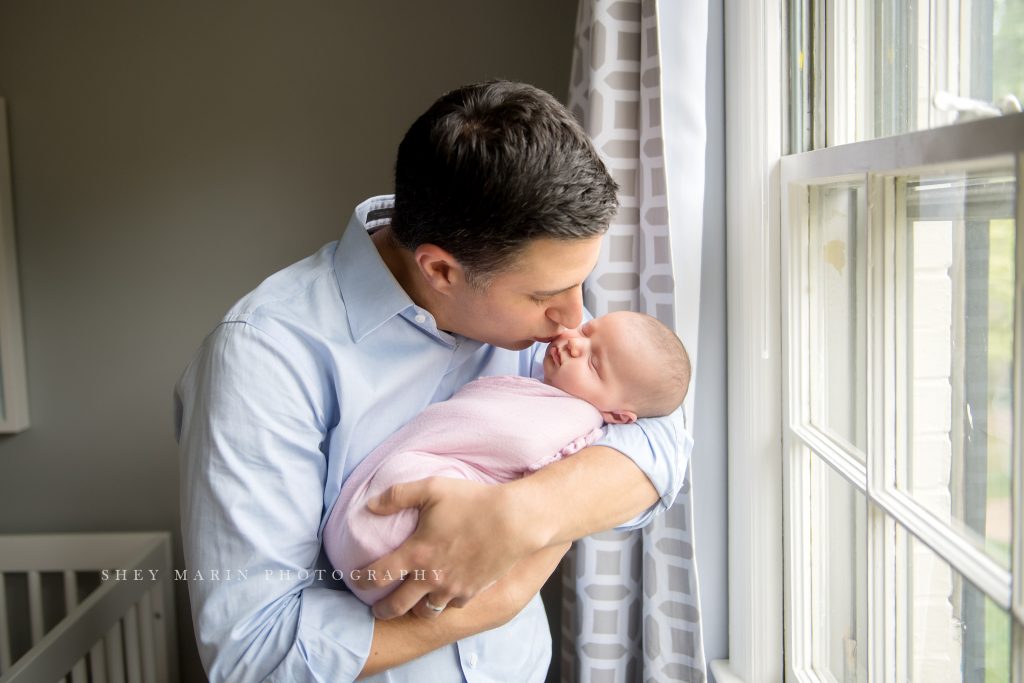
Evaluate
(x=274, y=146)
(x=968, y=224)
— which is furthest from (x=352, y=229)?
(x=274, y=146)

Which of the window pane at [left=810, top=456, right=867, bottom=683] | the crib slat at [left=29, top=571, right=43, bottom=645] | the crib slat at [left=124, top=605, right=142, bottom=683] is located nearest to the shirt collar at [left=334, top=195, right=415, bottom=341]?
the window pane at [left=810, top=456, right=867, bottom=683]

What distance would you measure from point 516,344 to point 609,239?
430 millimetres

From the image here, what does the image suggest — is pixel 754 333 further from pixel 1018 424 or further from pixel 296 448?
A: pixel 296 448

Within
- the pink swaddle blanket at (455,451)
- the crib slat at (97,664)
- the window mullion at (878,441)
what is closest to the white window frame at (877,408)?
the window mullion at (878,441)

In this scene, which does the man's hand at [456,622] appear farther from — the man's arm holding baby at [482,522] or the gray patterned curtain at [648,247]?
the gray patterned curtain at [648,247]

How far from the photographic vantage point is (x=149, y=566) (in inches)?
90.4

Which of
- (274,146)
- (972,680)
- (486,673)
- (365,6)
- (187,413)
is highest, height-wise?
(365,6)

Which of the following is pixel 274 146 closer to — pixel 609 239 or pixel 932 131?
pixel 609 239

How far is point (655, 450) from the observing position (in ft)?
4.13

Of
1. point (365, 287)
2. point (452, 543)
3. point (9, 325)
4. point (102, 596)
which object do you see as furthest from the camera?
point (9, 325)

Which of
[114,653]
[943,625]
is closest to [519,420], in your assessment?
[943,625]

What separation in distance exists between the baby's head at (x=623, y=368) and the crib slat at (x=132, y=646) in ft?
4.95

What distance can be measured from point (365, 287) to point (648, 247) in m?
0.58

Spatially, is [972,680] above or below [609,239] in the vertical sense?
below
